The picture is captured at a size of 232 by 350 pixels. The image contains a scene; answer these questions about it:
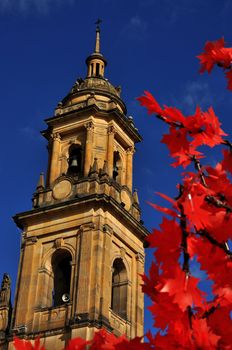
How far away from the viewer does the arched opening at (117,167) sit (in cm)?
2678

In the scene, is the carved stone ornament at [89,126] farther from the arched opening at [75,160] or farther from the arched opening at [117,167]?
the arched opening at [117,167]

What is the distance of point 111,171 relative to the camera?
25.7 meters

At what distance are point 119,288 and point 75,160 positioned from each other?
5568 millimetres

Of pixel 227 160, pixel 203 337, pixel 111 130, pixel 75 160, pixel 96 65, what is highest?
pixel 96 65

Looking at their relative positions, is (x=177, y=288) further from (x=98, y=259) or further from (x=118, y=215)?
(x=118, y=215)

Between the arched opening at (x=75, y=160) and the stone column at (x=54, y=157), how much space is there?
21.1 inches

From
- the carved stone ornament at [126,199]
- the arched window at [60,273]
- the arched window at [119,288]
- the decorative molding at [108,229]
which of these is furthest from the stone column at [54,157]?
the arched window at [119,288]

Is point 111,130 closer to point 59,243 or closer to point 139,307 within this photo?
point 59,243

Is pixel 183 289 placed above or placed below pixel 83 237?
below

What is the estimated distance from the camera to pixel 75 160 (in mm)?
26438

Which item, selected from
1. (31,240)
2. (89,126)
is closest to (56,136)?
(89,126)

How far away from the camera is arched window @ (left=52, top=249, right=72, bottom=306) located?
78.3ft

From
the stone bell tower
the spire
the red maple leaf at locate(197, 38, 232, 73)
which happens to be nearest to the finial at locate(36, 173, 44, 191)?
the stone bell tower

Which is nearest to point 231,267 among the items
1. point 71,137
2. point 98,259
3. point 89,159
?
point 98,259
